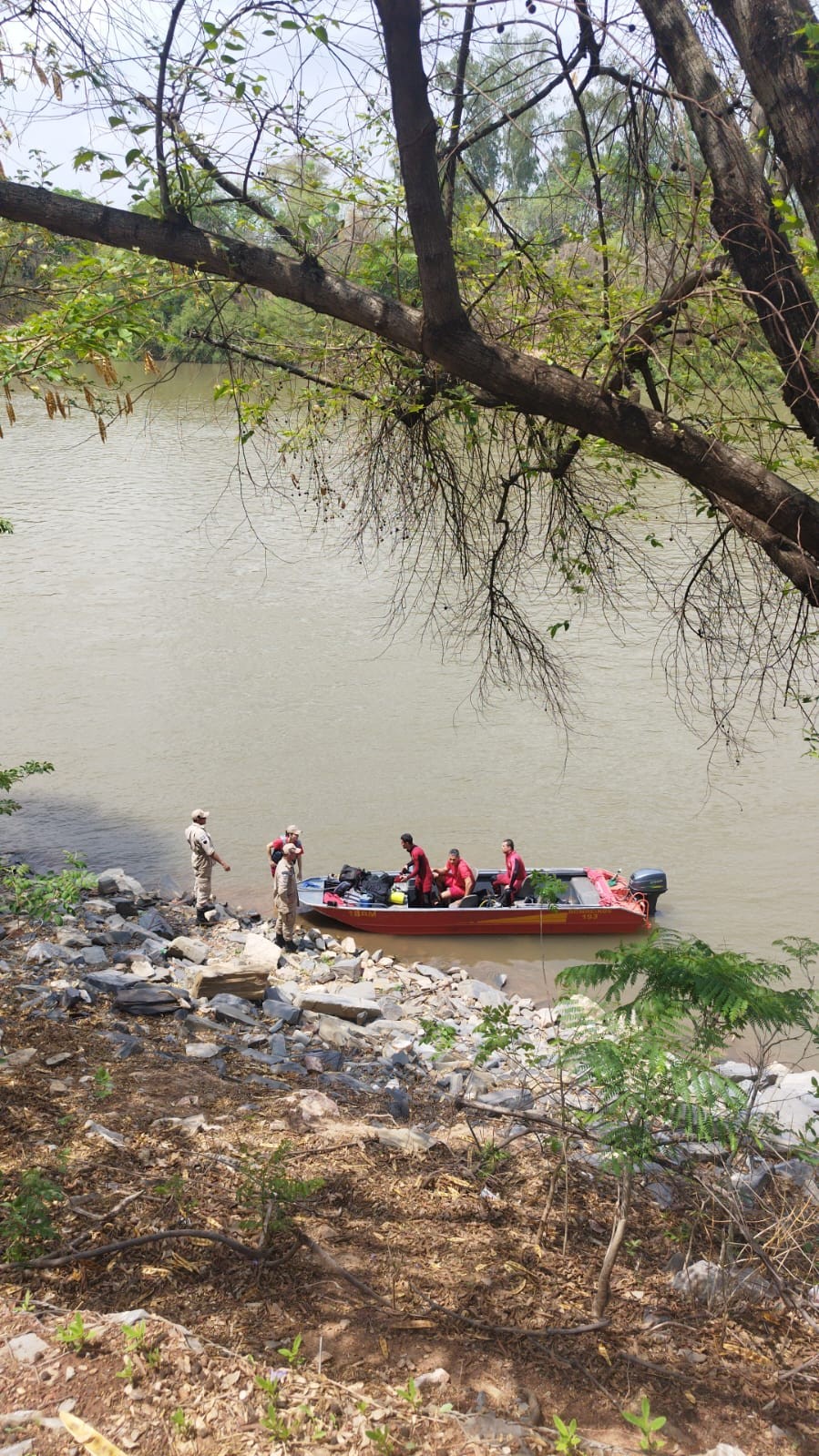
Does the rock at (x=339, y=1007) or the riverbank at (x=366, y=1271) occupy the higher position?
the riverbank at (x=366, y=1271)

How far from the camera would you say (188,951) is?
9992 mm

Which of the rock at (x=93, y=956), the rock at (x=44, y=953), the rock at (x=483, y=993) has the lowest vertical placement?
the rock at (x=483, y=993)

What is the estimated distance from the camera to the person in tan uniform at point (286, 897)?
11.4 metres

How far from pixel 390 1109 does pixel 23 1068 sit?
6.42 ft

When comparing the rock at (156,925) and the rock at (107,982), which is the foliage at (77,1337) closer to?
the rock at (107,982)

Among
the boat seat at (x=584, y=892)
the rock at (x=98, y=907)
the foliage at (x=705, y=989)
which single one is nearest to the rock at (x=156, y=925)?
the rock at (x=98, y=907)

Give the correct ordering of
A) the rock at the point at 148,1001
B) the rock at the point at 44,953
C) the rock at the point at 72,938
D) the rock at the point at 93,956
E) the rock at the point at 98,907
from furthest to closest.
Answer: the rock at the point at 98,907 < the rock at the point at 72,938 < the rock at the point at 93,956 < the rock at the point at 44,953 < the rock at the point at 148,1001

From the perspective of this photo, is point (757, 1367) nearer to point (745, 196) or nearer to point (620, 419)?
A: point (620, 419)

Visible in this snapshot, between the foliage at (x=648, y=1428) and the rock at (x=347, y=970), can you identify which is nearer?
the foliage at (x=648, y=1428)

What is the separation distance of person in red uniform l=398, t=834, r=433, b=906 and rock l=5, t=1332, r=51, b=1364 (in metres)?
9.33

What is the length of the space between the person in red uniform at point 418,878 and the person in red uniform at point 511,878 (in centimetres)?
85

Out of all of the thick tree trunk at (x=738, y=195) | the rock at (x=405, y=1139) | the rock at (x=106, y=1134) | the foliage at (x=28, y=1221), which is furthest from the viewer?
the rock at (x=405, y=1139)

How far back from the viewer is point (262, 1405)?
119 inches

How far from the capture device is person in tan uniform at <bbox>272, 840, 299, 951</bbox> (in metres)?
11.4
